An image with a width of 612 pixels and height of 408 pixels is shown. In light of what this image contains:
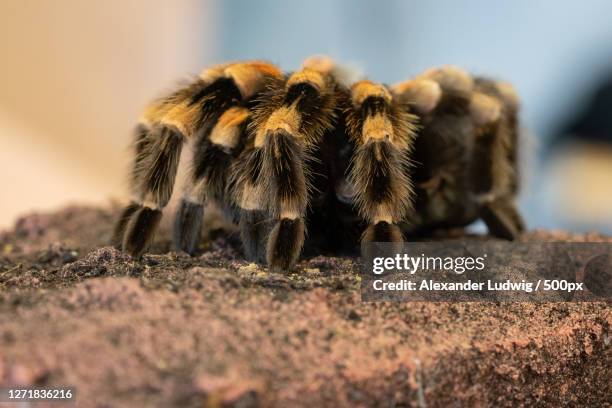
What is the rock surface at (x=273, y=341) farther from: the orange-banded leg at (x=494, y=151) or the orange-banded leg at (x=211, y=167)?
the orange-banded leg at (x=494, y=151)

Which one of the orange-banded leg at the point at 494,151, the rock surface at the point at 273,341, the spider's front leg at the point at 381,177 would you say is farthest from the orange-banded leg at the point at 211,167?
the orange-banded leg at the point at 494,151

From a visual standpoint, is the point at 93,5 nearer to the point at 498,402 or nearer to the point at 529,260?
the point at 529,260

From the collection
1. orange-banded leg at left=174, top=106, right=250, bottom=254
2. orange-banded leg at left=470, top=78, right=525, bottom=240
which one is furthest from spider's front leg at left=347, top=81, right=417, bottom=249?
orange-banded leg at left=470, top=78, right=525, bottom=240

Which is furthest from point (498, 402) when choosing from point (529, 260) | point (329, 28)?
point (329, 28)

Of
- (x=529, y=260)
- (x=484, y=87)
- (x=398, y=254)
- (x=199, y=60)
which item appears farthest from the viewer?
(x=199, y=60)

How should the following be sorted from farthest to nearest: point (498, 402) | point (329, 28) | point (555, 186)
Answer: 1. point (329, 28)
2. point (555, 186)
3. point (498, 402)

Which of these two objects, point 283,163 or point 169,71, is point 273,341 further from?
point 169,71
